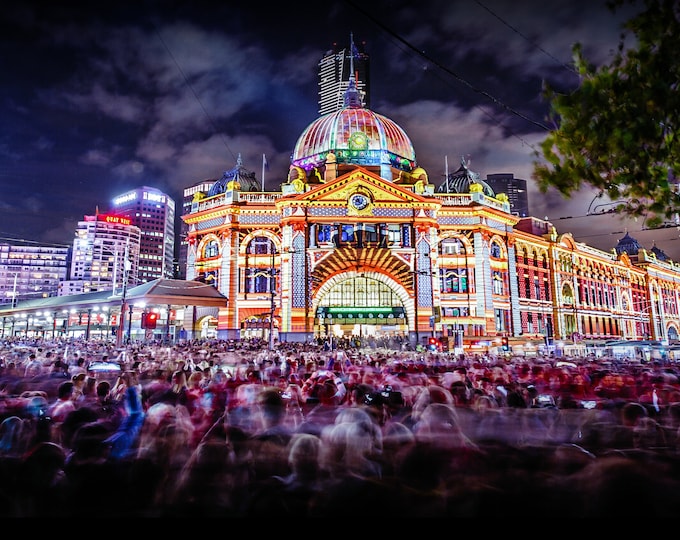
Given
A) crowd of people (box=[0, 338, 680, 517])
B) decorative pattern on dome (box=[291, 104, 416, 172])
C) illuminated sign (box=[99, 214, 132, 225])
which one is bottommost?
crowd of people (box=[0, 338, 680, 517])

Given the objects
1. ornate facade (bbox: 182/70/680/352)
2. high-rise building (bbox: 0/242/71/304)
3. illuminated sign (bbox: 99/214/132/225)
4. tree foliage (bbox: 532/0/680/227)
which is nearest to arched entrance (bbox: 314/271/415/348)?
ornate facade (bbox: 182/70/680/352)

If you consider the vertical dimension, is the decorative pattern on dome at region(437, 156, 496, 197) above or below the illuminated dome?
below

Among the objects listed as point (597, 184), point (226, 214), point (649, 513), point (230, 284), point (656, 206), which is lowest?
point (649, 513)

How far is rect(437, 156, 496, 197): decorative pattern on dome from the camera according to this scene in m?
62.8

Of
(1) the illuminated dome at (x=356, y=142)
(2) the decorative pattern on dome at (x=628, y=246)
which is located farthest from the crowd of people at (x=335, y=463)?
(2) the decorative pattern on dome at (x=628, y=246)

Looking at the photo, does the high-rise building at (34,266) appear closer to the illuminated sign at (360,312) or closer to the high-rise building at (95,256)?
the high-rise building at (95,256)

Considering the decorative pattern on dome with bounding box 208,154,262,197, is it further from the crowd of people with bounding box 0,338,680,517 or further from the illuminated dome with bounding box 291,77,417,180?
the crowd of people with bounding box 0,338,680,517

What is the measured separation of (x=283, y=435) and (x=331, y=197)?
49893mm

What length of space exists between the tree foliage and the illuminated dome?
53374 mm

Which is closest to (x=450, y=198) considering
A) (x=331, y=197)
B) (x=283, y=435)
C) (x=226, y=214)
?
(x=331, y=197)

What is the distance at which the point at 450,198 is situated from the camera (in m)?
59.3

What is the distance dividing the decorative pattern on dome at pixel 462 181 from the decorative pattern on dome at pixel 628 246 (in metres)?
56.9

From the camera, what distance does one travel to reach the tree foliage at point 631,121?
7449mm

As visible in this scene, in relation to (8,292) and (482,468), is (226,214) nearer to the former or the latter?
(482,468)
